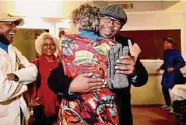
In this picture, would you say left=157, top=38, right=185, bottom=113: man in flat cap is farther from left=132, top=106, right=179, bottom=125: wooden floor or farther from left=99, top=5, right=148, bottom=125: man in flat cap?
left=99, top=5, right=148, bottom=125: man in flat cap

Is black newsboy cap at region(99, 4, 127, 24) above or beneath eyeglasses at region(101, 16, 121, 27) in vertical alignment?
above

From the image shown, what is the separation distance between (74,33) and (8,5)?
3.13 m

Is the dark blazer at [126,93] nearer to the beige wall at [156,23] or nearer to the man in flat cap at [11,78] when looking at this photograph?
the man in flat cap at [11,78]

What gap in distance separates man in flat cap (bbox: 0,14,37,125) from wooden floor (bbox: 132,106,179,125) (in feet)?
10.4

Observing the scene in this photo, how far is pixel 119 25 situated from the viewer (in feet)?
3.89

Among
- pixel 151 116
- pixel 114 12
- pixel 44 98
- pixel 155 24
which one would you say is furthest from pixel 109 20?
pixel 155 24

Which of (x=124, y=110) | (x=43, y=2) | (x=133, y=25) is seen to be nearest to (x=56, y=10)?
(x=43, y=2)

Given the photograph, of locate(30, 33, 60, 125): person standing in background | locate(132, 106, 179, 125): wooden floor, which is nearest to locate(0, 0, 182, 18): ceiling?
locate(30, 33, 60, 125): person standing in background

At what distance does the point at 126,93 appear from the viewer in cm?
134

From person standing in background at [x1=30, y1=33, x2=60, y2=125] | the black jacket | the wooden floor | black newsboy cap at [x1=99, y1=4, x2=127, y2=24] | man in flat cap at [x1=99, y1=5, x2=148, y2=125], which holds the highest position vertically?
black newsboy cap at [x1=99, y1=4, x2=127, y2=24]

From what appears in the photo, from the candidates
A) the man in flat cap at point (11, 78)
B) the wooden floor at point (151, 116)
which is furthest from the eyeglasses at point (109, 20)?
the wooden floor at point (151, 116)

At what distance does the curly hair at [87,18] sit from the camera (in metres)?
1.18

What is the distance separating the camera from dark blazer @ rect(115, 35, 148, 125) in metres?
1.22

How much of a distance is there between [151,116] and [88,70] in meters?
4.40
